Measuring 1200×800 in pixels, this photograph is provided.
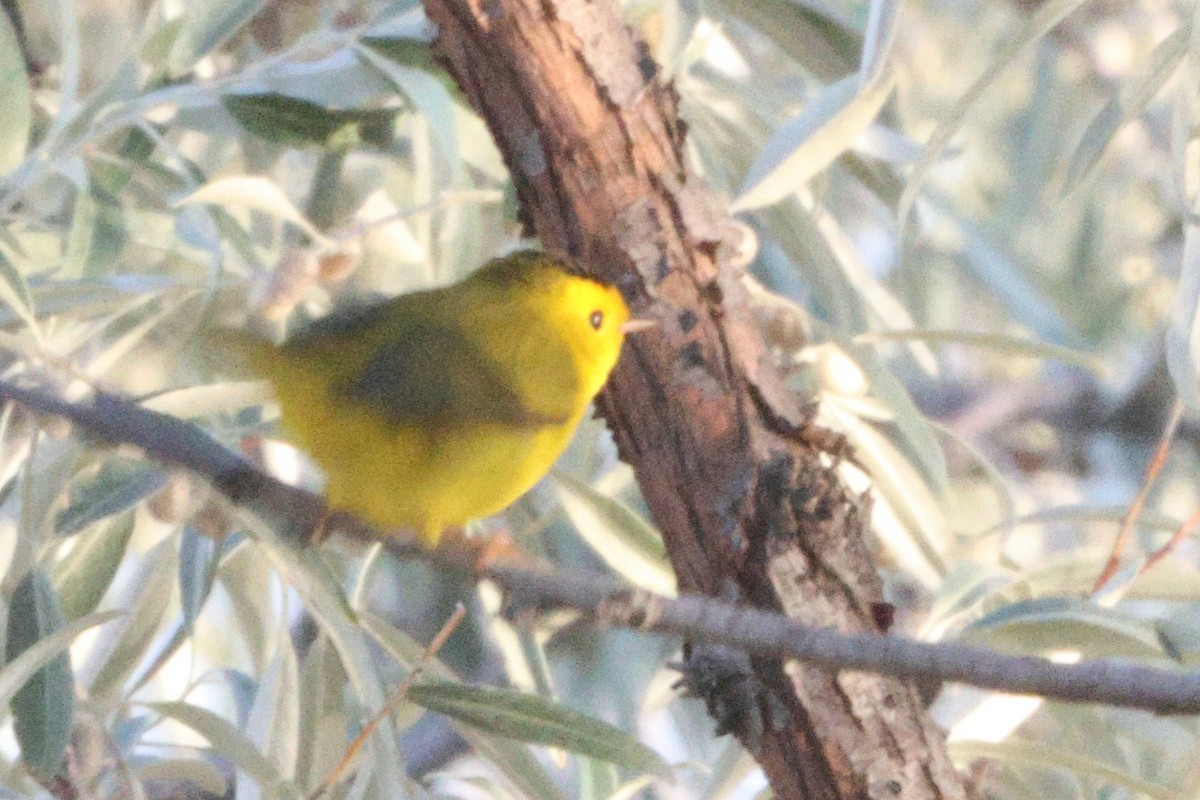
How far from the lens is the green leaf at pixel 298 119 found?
1.47 meters

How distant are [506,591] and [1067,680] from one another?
34 centimetres

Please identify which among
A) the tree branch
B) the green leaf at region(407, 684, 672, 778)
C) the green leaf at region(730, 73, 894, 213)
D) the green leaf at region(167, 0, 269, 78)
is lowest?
the green leaf at region(407, 684, 672, 778)

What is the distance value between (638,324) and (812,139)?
19cm

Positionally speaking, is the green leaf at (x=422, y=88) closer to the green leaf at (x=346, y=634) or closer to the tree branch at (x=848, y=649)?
the green leaf at (x=346, y=634)

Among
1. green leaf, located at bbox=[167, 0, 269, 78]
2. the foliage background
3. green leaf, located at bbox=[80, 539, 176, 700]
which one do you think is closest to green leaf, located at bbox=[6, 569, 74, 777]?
the foliage background

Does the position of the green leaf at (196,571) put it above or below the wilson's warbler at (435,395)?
below

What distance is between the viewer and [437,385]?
129 cm

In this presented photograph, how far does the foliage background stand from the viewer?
1.21 m

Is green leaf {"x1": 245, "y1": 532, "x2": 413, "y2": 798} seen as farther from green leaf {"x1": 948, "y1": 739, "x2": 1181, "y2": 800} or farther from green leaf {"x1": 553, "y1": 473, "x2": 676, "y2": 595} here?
green leaf {"x1": 948, "y1": 739, "x2": 1181, "y2": 800}

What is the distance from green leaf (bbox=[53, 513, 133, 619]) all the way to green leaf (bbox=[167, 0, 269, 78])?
17.6 inches

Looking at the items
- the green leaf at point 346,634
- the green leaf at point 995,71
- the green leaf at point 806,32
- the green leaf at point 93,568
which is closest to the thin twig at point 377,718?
the green leaf at point 346,634

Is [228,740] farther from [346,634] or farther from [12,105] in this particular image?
[12,105]

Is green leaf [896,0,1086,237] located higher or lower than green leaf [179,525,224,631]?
higher

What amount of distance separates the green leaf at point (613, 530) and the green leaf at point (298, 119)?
0.40 meters
